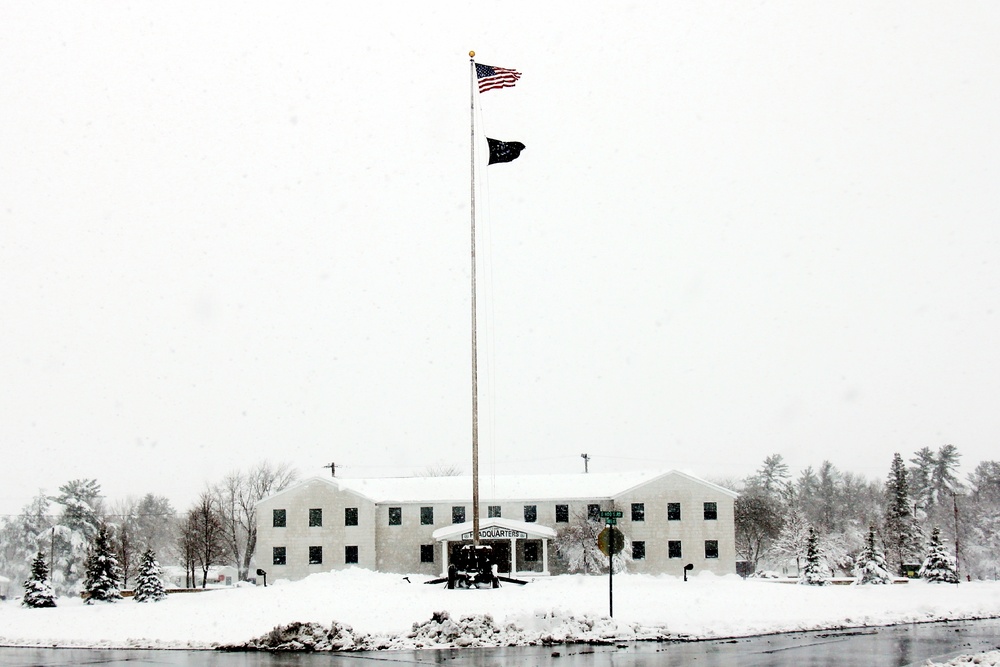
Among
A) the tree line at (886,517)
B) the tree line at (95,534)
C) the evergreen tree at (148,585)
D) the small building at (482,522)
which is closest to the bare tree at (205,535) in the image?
the tree line at (95,534)

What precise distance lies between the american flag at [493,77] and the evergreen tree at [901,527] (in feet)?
157

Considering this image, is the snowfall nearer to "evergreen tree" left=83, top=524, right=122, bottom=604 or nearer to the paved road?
the paved road

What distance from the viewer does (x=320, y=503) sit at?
54.7m

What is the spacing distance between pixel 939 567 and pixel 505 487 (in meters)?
24.7

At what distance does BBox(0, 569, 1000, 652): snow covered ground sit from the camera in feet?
74.5

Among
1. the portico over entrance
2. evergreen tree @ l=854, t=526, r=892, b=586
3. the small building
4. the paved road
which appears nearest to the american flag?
the paved road

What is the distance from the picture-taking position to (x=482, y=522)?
5059 centimetres

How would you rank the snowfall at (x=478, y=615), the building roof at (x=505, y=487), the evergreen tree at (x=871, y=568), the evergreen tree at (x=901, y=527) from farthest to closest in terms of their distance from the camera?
1. the evergreen tree at (x=901, y=527)
2. the building roof at (x=505, y=487)
3. the evergreen tree at (x=871, y=568)
4. the snowfall at (x=478, y=615)

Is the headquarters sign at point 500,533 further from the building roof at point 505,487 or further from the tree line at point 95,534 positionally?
the tree line at point 95,534

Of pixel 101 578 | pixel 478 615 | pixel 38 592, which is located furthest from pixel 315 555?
pixel 478 615

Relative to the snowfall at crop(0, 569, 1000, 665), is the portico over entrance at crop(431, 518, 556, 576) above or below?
above

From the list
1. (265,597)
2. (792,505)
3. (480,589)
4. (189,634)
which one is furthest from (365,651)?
(792,505)

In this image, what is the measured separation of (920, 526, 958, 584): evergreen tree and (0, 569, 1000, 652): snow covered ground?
3.60 metres

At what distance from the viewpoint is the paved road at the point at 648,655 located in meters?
18.4
